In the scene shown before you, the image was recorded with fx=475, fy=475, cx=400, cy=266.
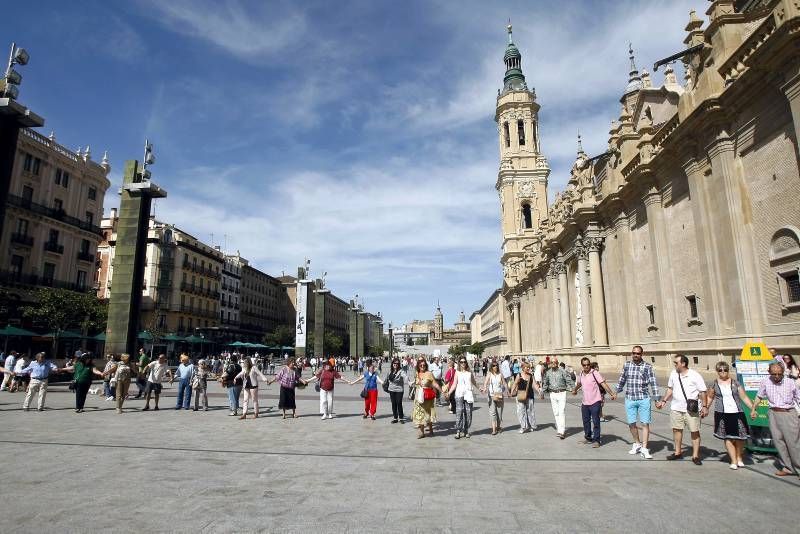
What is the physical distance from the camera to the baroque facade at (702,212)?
13539 mm

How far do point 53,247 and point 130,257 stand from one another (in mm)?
26611

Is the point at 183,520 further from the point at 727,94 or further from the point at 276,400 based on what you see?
the point at 727,94

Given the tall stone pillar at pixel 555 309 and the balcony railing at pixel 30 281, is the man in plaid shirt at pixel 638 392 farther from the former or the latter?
the balcony railing at pixel 30 281

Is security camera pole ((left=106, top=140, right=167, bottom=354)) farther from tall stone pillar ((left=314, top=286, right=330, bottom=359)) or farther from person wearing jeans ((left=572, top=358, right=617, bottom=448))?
tall stone pillar ((left=314, top=286, right=330, bottom=359))

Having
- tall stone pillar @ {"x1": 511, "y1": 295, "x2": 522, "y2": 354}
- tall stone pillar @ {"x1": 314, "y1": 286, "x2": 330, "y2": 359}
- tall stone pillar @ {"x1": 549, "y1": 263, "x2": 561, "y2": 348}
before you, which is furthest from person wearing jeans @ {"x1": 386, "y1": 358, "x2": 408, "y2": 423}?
tall stone pillar @ {"x1": 511, "y1": 295, "x2": 522, "y2": 354}

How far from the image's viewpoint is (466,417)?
405 inches

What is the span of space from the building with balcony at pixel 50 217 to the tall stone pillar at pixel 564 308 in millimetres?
39639

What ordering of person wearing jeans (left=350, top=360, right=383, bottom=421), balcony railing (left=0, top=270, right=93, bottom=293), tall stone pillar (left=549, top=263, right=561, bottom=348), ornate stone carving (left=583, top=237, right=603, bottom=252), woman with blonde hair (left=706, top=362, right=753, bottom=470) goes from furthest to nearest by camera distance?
tall stone pillar (left=549, top=263, right=561, bottom=348) < balcony railing (left=0, top=270, right=93, bottom=293) < ornate stone carving (left=583, top=237, right=603, bottom=252) < person wearing jeans (left=350, top=360, right=383, bottom=421) < woman with blonde hair (left=706, top=362, right=753, bottom=470)

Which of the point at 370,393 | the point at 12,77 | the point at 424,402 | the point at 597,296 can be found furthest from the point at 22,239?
the point at 597,296

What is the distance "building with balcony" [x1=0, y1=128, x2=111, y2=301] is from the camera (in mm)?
35344

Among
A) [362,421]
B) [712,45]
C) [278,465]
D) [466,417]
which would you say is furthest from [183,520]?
[712,45]

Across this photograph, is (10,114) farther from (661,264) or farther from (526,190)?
(526,190)

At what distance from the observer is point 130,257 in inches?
712

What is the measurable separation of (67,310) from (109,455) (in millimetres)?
31006
